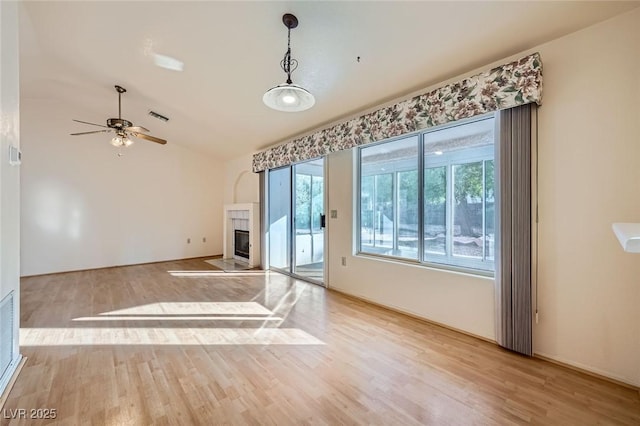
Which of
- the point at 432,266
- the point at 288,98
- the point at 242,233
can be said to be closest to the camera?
the point at 288,98

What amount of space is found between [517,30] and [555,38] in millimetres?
357

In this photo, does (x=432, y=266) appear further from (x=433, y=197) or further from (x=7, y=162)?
(x=7, y=162)

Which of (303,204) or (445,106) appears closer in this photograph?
(445,106)

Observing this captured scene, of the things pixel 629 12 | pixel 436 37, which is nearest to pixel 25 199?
pixel 436 37

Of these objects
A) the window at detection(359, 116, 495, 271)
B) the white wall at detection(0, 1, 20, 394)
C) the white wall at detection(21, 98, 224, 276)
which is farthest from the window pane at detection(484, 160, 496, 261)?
the white wall at detection(21, 98, 224, 276)

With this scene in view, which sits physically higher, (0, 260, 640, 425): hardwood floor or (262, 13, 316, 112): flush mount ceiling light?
(262, 13, 316, 112): flush mount ceiling light

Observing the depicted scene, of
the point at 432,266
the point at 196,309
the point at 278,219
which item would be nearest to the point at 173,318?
the point at 196,309

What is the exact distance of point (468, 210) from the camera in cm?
298

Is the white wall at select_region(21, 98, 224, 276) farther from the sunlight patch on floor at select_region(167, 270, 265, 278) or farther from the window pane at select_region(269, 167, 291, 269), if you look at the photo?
the window pane at select_region(269, 167, 291, 269)

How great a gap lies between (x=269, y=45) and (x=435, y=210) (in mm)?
2556

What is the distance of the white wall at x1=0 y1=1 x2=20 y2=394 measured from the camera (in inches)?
78.0

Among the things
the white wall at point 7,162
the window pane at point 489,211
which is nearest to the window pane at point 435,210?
the window pane at point 489,211

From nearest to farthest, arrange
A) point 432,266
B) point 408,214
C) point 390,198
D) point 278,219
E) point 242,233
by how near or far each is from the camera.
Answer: point 432,266, point 408,214, point 390,198, point 278,219, point 242,233

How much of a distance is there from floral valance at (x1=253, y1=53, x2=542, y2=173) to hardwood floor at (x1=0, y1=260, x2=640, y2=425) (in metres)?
2.20
